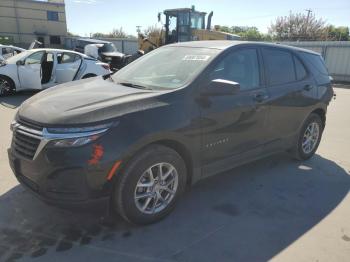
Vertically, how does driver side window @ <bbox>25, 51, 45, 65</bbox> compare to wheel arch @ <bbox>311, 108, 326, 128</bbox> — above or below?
above

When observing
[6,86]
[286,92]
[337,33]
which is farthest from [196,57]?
[337,33]

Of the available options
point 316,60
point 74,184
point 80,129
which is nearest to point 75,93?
point 80,129

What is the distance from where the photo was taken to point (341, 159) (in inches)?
218

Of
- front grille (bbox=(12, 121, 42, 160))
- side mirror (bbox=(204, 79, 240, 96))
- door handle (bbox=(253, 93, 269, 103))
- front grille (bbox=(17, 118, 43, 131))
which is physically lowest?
front grille (bbox=(12, 121, 42, 160))

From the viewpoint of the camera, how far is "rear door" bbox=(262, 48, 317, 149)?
4.32 meters

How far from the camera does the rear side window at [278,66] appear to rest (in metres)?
4.31

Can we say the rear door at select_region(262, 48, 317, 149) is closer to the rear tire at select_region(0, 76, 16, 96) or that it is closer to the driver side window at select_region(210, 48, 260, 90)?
the driver side window at select_region(210, 48, 260, 90)

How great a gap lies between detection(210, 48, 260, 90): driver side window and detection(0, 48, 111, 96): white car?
7425 millimetres

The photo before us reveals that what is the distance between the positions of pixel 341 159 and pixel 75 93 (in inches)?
173

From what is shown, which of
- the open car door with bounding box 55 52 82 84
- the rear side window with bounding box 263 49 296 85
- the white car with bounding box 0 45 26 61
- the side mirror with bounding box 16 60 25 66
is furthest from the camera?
the white car with bounding box 0 45 26 61

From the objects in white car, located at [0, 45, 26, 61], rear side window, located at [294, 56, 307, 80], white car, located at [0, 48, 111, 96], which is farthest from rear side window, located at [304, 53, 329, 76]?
white car, located at [0, 45, 26, 61]

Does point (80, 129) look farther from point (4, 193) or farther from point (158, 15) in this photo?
point (158, 15)

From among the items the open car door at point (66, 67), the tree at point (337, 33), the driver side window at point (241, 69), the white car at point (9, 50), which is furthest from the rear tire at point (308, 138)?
the tree at point (337, 33)

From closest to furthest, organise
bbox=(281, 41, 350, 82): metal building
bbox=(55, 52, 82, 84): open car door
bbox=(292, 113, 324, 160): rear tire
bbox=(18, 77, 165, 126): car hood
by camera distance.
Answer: bbox=(18, 77, 165, 126): car hood → bbox=(292, 113, 324, 160): rear tire → bbox=(55, 52, 82, 84): open car door → bbox=(281, 41, 350, 82): metal building
